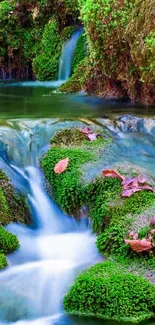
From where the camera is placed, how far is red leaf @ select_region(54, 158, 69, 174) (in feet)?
19.3

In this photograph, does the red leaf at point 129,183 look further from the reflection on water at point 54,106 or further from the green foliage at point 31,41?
the green foliage at point 31,41

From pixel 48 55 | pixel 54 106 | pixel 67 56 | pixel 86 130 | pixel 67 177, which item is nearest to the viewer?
pixel 67 177

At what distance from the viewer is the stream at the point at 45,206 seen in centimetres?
416

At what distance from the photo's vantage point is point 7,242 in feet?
15.9

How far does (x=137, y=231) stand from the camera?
4.60 m

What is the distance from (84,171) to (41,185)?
571 millimetres

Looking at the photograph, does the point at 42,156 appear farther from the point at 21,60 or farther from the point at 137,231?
the point at 21,60

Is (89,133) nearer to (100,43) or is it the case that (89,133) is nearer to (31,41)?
(100,43)

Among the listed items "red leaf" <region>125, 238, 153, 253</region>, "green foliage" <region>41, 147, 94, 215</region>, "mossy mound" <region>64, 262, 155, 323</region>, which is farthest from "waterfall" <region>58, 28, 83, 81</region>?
"mossy mound" <region>64, 262, 155, 323</region>

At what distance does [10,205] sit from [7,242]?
0.68m

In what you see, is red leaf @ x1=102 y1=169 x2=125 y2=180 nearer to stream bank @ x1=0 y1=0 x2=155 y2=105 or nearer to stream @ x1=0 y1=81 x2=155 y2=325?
stream @ x1=0 y1=81 x2=155 y2=325

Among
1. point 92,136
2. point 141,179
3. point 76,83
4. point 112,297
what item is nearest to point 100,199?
point 141,179

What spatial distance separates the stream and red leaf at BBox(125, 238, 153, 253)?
43 cm

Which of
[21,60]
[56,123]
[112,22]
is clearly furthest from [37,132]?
[21,60]
